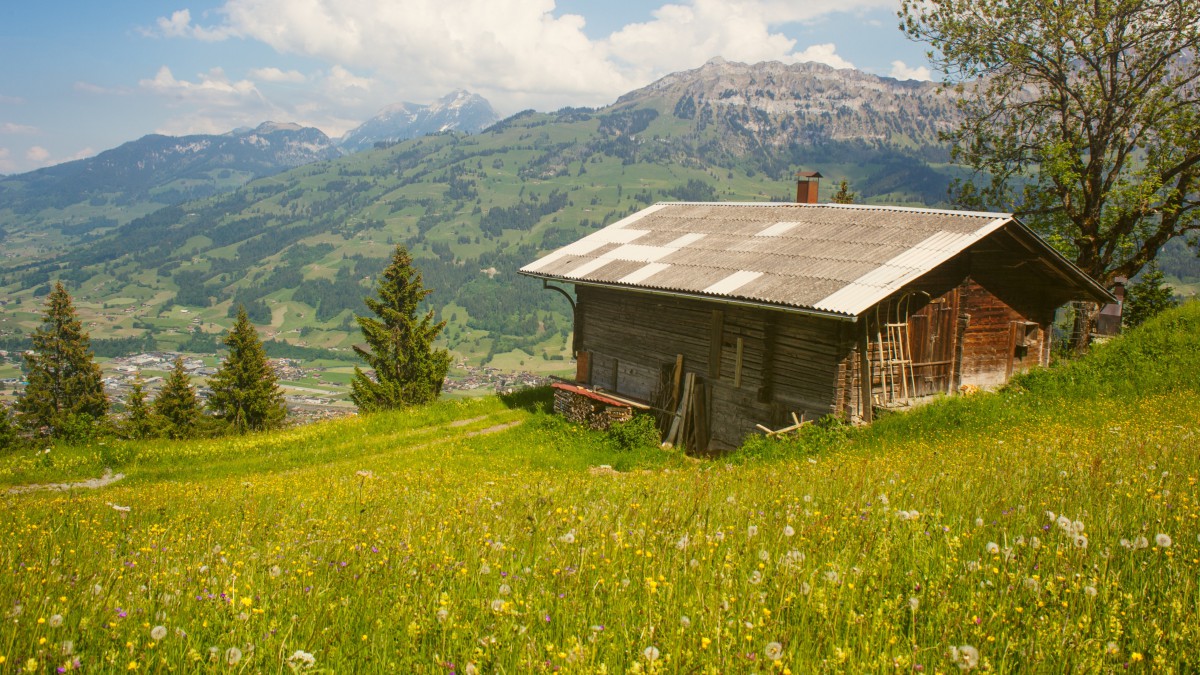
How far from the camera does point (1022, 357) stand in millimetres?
21484

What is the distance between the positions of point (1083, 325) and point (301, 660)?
28.0 metres

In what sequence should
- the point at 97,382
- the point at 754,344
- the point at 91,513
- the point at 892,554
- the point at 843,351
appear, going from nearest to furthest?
the point at 892,554 → the point at 91,513 → the point at 843,351 → the point at 754,344 → the point at 97,382

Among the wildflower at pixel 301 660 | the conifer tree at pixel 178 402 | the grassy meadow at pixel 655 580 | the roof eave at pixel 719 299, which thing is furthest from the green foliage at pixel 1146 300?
the conifer tree at pixel 178 402

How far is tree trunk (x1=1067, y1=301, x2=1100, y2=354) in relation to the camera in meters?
24.5

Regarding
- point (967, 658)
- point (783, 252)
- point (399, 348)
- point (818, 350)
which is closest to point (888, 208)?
point (783, 252)

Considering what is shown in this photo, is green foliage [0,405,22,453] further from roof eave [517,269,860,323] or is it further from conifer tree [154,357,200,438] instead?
roof eave [517,269,860,323]

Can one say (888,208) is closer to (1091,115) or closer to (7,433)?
(1091,115)

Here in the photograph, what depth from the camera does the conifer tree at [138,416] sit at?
127 feet

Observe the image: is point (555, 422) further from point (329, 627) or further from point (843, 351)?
point (329, 627)

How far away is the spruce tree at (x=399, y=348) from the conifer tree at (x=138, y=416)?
1061 centimetres

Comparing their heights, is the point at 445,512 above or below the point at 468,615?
below

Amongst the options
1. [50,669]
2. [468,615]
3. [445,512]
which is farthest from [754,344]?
[50,669]

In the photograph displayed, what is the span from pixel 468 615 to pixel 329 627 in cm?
67

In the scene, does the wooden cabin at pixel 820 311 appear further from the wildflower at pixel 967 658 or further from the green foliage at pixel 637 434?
the wildflower at pixel 967 658
